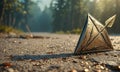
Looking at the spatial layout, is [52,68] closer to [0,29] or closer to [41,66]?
[41,66]

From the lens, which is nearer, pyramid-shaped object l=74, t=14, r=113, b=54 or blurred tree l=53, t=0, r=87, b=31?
pyramid-shaped object l=74, t=14, r=113, b=54

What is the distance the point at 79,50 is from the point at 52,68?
73.6 inches

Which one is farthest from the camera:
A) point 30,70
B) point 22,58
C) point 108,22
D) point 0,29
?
point 0,29

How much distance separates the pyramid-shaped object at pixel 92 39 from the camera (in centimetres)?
772

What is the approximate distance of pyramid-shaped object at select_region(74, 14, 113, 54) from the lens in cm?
772

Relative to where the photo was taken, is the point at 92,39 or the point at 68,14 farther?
the point at 68,14

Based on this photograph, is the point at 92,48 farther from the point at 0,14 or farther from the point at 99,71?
the point at 0,14

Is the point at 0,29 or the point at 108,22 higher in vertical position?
the point at 108,22

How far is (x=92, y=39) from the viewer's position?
796 centimetres

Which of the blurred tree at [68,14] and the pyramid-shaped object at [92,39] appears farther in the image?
the blurred tree at [68,14]

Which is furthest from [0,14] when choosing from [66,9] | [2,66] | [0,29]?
[66,9]

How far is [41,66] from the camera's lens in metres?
6.04

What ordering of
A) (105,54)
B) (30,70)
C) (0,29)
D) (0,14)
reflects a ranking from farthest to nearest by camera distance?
(0,14) → (0,29) → (105,54) → (30,70)

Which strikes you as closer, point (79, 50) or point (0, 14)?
point (79, 50)
